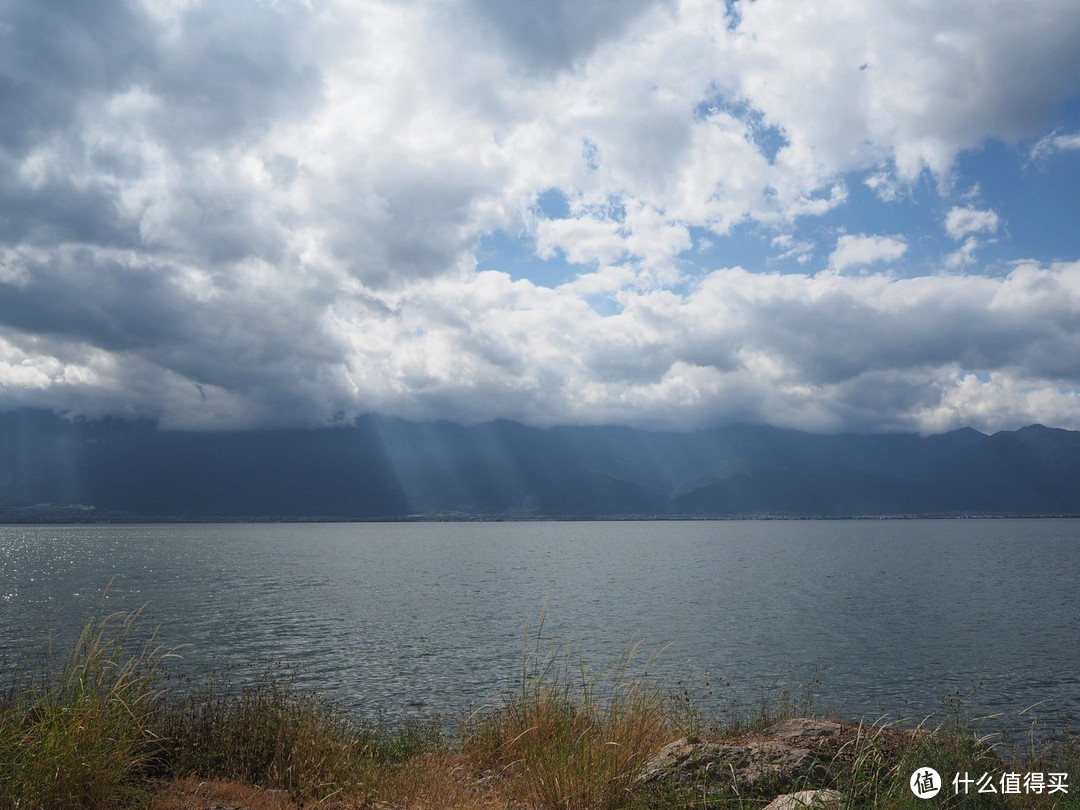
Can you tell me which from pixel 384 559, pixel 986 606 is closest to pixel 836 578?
pixel 986 606

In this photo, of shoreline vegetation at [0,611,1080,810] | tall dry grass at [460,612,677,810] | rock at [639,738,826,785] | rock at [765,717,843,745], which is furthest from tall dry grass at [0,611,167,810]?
rock at [765,717,843,745]

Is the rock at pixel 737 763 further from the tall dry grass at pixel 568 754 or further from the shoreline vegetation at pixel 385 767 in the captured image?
the tall dry grass at pixel 568 754

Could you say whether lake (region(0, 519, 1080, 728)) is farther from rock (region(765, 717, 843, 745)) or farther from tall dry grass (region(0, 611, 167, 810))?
tall dry grass (region(0, 611, 167, 810))

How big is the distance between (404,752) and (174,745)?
194 inches

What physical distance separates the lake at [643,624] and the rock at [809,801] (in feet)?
26.6

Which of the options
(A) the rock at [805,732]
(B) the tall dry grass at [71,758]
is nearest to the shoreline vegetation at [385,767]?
(B) the tall dry grass at [71,758]

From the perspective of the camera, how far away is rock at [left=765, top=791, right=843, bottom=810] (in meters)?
7.46

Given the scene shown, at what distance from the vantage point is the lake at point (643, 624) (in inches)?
1211

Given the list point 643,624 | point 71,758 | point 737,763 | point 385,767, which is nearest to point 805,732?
point 737,763

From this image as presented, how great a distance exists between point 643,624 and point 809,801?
4254 cm

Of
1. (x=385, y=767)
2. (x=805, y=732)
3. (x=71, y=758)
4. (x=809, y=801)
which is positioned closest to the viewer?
(x=809, y=801)

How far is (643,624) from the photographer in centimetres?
4881

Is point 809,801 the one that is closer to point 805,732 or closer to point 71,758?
point 805,732

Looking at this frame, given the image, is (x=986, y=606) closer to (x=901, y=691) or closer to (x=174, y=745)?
(x=901, y=691)
